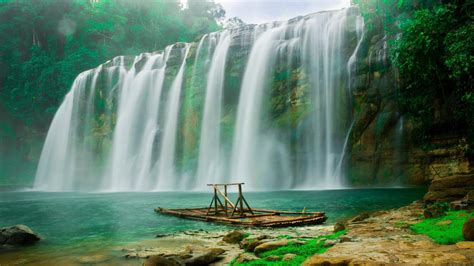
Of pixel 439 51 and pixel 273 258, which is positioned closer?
pixel 273 258

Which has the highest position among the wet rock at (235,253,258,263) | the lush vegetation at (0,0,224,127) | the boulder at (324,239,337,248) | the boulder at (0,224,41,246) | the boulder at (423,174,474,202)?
the lush vegetation at (0,0,224,127)

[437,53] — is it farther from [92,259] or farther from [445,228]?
[92,259]

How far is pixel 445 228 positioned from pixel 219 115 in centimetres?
2748

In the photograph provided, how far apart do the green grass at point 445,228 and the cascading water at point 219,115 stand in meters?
18.4

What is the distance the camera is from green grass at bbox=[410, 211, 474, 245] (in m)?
6.22

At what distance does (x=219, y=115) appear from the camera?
1337 inches

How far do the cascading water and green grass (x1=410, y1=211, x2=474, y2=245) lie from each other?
1844 centimetres

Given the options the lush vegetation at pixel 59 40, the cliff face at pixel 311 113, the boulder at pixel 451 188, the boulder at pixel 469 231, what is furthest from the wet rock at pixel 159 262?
the lush vegetation at pixel 59 40

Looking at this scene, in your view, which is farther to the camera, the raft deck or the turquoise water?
the raft deck

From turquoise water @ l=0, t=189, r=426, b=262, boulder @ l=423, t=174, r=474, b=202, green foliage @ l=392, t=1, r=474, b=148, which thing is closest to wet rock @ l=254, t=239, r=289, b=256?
turquoise water @ l=0, t=189, r=426, b=262

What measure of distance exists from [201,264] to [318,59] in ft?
80.7

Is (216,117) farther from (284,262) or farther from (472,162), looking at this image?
(284,262)

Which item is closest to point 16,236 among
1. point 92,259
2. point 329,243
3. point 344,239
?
point 92,259

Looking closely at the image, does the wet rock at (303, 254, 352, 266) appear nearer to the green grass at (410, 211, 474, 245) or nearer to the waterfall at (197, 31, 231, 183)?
the green grass at (410, 211, 474, 245)
